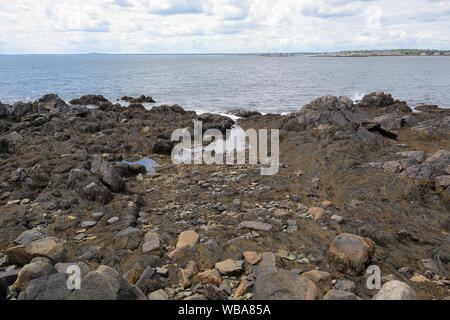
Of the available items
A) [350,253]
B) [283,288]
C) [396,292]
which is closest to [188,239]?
[283,288]

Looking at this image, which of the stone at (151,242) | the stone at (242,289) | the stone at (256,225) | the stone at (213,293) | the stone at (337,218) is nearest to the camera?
the stone at (213,293)

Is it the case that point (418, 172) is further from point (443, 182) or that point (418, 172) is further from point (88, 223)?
point (88, 223)

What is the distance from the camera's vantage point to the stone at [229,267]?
5267 millimetres

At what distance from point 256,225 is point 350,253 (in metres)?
2.33

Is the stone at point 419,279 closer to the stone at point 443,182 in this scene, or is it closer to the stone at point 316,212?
the stone at point 316,212

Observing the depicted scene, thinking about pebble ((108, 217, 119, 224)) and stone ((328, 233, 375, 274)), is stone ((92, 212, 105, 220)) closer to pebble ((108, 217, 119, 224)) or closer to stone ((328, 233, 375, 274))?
pebble ((108, 217, 119, 224))

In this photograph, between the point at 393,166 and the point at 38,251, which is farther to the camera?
the point at 393,166

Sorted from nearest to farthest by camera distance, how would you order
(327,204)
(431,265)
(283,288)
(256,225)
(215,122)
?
1. (283,288)
2. (431,265)
3. (256,225)
4. (327,204)
5. (215,122)

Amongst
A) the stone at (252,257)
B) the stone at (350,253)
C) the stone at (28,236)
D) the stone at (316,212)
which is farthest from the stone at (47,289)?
the stone at (316,212)

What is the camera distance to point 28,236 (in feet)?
22.1

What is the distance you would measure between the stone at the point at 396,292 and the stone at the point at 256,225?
3.09 metres

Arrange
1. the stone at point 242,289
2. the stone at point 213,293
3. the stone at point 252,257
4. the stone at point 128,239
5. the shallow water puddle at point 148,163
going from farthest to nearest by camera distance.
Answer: the shallow water puddle at point 148,163
the stone at point 128,239
the stone at point 252,257
the stone at point 242,289
the stone at point 213,293
